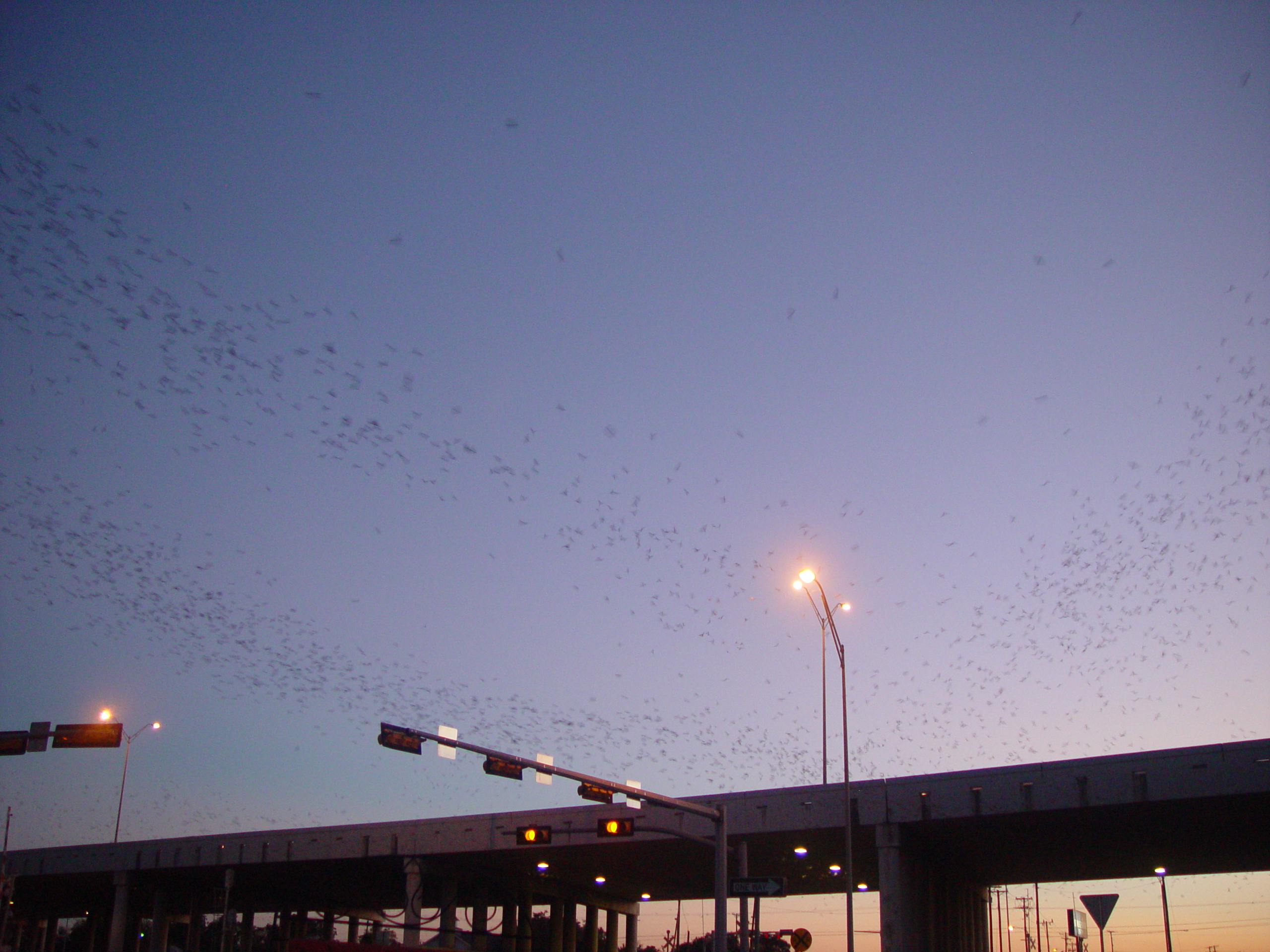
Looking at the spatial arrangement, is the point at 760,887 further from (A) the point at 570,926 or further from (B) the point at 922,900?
(A) the point at 570,926

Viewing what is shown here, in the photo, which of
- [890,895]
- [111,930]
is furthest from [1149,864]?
[111,930]

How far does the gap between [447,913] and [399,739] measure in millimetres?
40873

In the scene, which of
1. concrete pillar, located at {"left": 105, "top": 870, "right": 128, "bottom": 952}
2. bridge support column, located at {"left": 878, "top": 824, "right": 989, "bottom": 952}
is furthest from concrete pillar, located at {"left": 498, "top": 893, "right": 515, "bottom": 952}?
bridge support column, located at {"left": 878, "top": 824, "right": 989, "bottom": 952}

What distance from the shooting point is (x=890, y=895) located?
130ft

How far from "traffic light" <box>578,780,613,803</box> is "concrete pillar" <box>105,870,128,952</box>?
151 feet

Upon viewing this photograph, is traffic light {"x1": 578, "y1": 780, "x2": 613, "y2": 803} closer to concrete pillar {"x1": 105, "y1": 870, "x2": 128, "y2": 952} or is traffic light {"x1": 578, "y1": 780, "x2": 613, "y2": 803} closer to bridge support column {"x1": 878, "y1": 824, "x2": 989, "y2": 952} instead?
bridge support column {"x1": 878, "y1": 824, "x2": 989, "y2": 952}

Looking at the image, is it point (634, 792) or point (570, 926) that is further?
point (570, 926)

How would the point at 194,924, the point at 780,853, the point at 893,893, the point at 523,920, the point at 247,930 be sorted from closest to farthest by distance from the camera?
the point at 893,893
the point at 780,853
the point at 523,920
the point at 194,924
the point at 247,930

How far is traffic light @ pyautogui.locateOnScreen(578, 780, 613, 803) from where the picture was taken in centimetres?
2734

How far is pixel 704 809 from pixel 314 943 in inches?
480

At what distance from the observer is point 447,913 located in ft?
197

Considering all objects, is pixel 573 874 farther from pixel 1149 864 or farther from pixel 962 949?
pixel 1149 864

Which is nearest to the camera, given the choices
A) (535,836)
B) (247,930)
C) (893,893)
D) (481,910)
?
(535,836)

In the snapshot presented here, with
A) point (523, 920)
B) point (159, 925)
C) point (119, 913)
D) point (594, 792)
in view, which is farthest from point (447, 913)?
point (594, 792)
